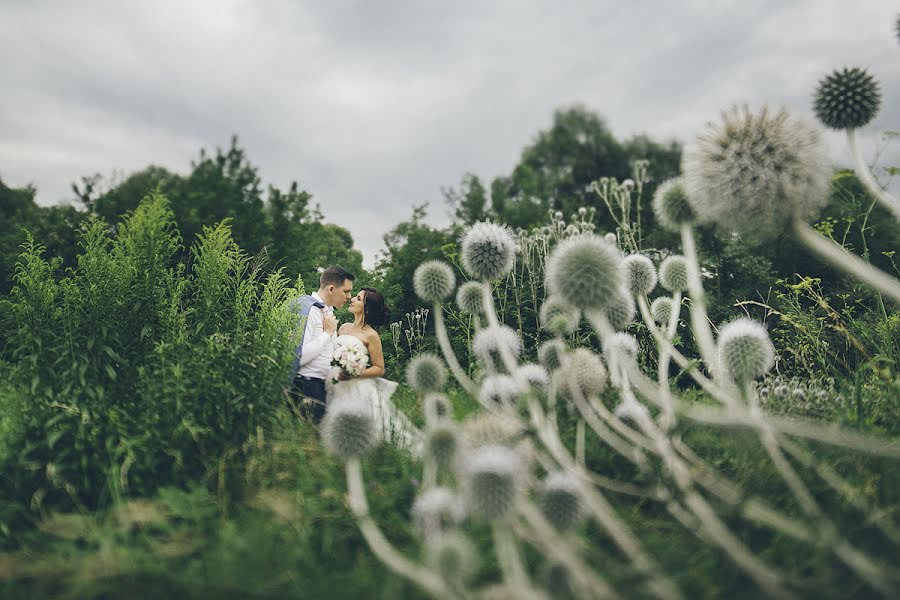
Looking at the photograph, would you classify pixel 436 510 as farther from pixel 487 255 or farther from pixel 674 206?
pixel 674 206

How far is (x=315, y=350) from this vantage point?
6.98 meters

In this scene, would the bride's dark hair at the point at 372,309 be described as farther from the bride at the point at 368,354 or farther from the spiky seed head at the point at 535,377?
the spiky seed head at the point at 535,377

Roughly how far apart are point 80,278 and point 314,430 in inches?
95.3

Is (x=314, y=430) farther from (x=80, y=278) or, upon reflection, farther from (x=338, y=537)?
(x=80, y=278)

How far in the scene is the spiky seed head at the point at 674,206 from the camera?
3.21 meters

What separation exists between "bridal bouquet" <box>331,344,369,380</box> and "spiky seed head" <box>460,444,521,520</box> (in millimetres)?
4908

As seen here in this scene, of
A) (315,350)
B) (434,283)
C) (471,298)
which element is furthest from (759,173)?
(315,350)

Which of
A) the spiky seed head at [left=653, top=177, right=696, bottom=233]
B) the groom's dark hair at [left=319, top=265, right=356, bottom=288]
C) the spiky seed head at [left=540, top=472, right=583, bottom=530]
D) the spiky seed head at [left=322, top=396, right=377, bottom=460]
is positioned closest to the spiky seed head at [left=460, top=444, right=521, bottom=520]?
the spiky seed head at [left=540, top=472, right=583, bottom=530]

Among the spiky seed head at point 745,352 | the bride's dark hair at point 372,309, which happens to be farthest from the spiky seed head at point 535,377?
the bride's dark hair at point 372,309

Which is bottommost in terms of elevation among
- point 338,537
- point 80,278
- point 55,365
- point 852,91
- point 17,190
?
point 338,537

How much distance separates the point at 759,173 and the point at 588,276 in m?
0.97

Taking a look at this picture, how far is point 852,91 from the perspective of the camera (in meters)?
2.99

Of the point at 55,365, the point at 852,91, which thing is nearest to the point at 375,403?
the point at 55,365

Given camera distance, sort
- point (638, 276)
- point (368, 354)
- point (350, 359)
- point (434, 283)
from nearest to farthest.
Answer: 1. point (638, 276)
2. point (434, 283)
3. point (350, 359)
4. point (368, 354)
